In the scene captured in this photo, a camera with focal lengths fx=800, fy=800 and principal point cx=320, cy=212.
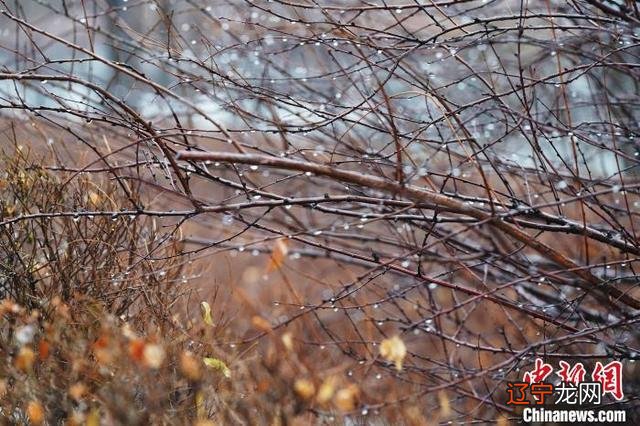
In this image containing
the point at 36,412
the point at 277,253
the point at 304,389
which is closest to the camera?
the point at 36,412

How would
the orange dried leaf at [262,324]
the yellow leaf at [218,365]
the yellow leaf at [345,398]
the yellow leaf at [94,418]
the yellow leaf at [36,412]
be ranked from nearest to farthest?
the yellow leaf at [94,418] < the yellow leaf at [36,412] < the yellow leaf at [218,365] < the orange dried leaf at [262,324] < the yellow leaf at [345,398]

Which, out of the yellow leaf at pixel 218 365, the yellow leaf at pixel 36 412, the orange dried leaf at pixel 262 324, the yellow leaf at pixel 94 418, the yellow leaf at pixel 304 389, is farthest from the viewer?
the yellow leaf at pixel 304 389

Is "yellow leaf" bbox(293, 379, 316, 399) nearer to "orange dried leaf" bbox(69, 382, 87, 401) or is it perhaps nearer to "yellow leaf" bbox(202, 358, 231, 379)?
"yellow leaf" bbox(202, 358, 231, 379)

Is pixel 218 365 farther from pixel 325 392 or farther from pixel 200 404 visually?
pixel 325 392

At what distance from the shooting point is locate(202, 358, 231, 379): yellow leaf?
2.83m

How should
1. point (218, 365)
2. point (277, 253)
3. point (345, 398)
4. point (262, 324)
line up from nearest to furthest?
point (218, 365) < point (345, 398) < point (262, 324) < point (277, 253)

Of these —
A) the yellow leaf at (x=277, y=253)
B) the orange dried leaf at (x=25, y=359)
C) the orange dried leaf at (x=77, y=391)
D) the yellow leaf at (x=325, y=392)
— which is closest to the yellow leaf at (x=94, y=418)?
the orange dried leaf at (x=77, y=391)

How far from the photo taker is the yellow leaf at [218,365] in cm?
283

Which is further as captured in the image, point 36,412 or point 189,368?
point 189,368

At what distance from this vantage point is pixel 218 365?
2.87m

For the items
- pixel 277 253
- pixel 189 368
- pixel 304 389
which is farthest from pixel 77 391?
pixel 277 253

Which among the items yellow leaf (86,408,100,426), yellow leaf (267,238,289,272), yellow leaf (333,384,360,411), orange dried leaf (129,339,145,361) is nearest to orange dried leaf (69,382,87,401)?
yellow leaf (86,408,100,426)

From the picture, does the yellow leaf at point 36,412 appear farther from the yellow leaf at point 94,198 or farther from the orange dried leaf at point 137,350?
the yellow leaf at point 94,198

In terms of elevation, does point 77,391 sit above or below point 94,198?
below
